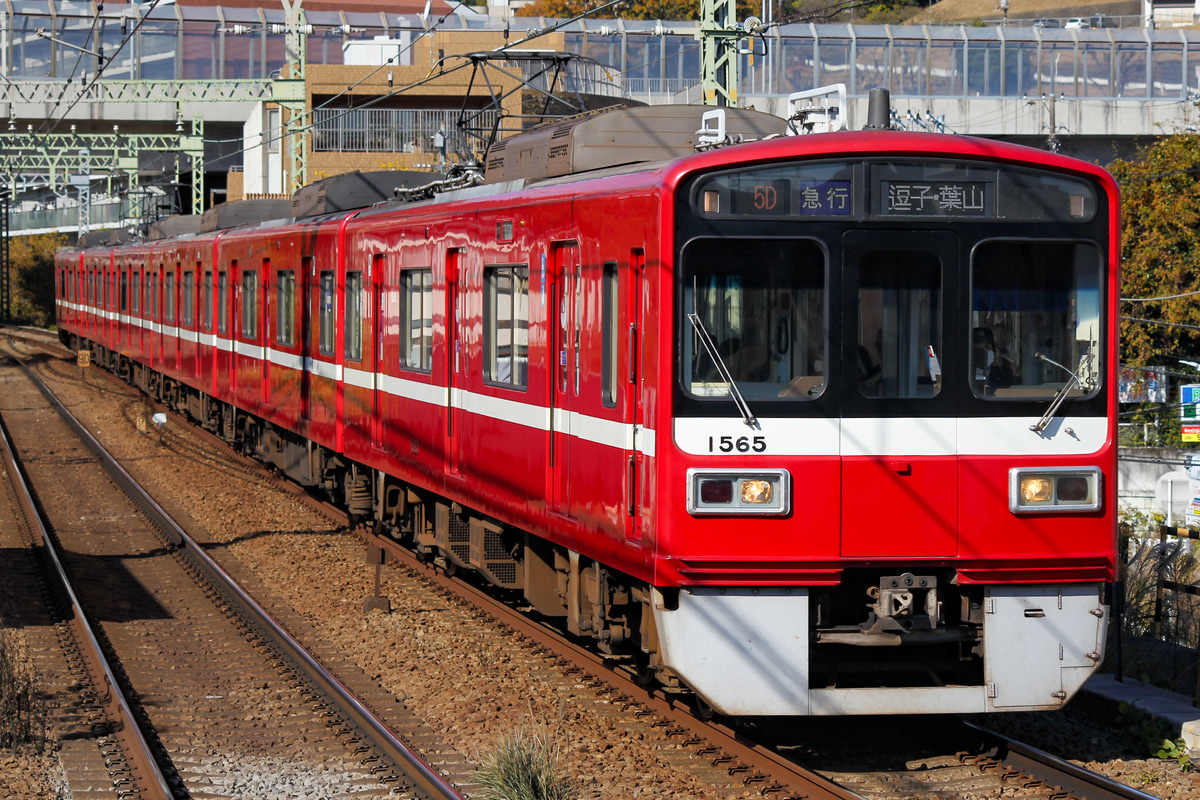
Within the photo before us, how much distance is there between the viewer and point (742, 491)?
21.3 feet

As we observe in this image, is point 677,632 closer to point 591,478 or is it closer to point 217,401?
point 591,478

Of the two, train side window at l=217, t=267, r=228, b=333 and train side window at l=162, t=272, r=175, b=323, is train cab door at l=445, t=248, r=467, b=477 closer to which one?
train side window at l=217, t=267, r=228, b=333

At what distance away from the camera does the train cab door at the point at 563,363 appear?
7.73 meters

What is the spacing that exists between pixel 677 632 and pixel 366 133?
35.6 meters

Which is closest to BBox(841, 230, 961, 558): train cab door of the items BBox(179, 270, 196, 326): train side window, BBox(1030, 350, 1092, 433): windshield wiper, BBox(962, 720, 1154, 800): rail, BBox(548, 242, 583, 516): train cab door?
BBox(1030, 350, 1092, 433): windshield wiper

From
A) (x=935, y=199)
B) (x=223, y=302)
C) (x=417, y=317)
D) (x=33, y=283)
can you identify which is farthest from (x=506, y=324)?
(x=33, y=283)

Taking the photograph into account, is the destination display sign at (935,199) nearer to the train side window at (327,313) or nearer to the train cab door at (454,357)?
the train cab door at (454,357)

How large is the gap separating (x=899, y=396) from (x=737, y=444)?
2.46 ft

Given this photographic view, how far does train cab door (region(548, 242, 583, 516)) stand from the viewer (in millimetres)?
7730

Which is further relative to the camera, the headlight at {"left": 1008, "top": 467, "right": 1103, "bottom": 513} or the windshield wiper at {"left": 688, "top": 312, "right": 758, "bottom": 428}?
the headlight at {"left": 1008, "top": 467, "right": 1103, "bottom": 513}

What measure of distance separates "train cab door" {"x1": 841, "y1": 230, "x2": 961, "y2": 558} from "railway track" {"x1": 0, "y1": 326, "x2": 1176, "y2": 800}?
1.02 m

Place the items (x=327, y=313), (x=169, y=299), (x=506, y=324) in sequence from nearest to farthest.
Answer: (x=506, y=324) < (x=327, y=313) < (x=169, y=299)

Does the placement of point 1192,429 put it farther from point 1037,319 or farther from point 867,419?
point 867,419

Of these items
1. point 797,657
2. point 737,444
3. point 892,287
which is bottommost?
point 797,657
